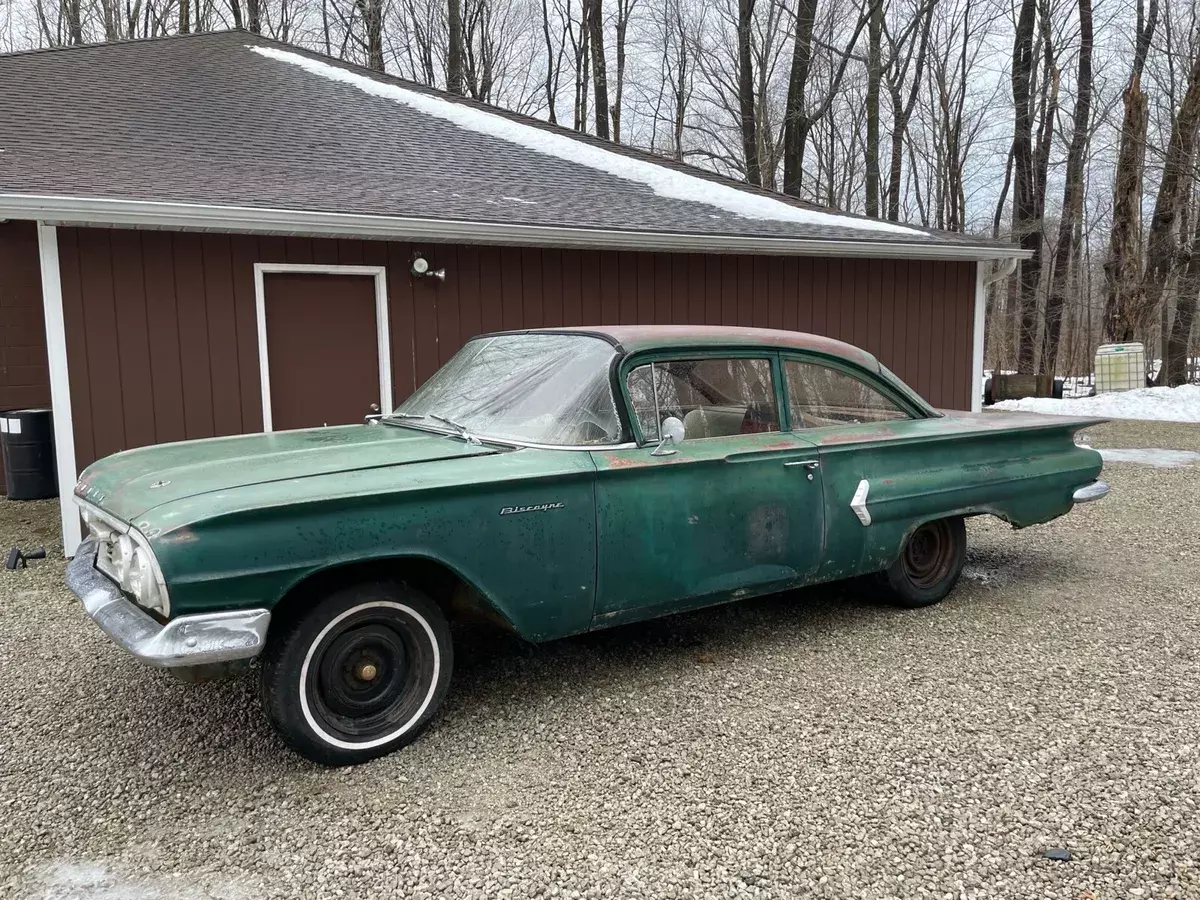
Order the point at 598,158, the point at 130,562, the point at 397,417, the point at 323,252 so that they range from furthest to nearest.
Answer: the point at 598,158 < the point at 323,252 < the point at 397,417 < the point at 130,562

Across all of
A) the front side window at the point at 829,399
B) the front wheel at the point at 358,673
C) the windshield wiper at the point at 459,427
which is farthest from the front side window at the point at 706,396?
the front wheel at the point at 358,673

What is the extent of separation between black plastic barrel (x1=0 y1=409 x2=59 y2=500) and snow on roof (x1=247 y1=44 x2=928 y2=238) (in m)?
6.63

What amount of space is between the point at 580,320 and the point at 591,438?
5.14 m

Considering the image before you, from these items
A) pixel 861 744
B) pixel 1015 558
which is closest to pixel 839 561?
pixel 861 744

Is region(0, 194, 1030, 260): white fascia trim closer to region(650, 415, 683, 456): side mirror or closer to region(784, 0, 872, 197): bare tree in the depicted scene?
region(650, 415, 683, 456): side mirror

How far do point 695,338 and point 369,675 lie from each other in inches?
76.2

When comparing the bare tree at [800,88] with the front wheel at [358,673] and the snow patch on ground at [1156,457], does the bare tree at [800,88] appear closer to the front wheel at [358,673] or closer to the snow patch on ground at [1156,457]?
the snow patch on ground at [1156,457]

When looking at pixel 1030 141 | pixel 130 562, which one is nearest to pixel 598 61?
pixel 1030 141

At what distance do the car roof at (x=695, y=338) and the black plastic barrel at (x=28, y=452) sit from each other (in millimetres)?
4551

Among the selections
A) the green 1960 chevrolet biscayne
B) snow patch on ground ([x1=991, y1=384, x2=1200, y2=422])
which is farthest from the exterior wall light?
snow patch on ground ([x1=991, y1=384, x2=1200, y2=422])

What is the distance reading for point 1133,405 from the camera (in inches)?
642

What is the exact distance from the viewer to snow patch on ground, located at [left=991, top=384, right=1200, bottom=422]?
51.0ft

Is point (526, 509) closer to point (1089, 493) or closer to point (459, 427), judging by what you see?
point (459, 427)

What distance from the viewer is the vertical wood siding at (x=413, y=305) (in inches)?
253
